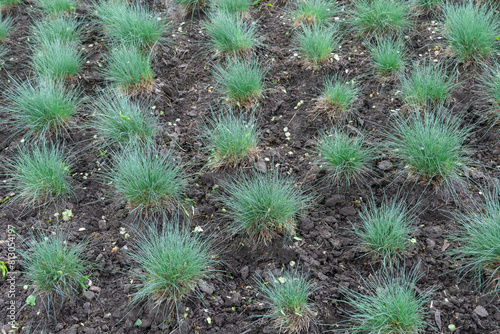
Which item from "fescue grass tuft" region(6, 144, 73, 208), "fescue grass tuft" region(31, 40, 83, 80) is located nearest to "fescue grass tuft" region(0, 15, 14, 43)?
"fescue grass tuft" region(31, 40, 83, 80)

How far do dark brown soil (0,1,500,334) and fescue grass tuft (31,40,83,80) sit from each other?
0.47ft

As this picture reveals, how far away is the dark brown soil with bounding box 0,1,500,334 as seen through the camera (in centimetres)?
291

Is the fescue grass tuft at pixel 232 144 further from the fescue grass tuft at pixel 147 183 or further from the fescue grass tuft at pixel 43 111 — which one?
the fescue grass tuft at pixel 43 111

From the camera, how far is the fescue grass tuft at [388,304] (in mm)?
2611

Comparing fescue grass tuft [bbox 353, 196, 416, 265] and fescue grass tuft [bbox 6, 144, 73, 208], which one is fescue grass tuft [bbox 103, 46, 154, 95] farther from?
fescue grass tuft [bbox 353, 196, 416, 265]

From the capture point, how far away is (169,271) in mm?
2891

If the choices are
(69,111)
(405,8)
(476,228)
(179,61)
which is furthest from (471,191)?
(69,111)

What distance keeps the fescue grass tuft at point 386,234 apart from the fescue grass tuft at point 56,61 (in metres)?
3.15

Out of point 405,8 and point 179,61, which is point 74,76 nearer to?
point 179,61

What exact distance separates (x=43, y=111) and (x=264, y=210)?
2.22 m

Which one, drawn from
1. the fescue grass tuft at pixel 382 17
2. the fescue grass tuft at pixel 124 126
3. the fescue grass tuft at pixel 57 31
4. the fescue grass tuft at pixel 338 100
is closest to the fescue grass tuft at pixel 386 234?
the fescue grass tuft at pixel 338 100

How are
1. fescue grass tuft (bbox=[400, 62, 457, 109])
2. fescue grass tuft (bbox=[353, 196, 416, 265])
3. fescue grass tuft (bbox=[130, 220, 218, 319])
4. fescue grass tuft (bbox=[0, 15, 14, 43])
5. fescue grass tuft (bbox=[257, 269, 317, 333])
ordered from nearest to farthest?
fescue grass tuft (bbox=[257, 269, 317, 333]) < fescue grass tuft (bbox=[130, 220, 218, 319]) < fescue grass tuft (bbox=[353, 196, 416, 265]) < fescue grass tuft (bbox=[400, 62, 457, 109]) < fescue grass tuft (bbox=[0, 15, 14, 43])

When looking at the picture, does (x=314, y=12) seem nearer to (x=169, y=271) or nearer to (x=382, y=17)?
(x=382, y=17)

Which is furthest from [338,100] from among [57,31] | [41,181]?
[57,31]
